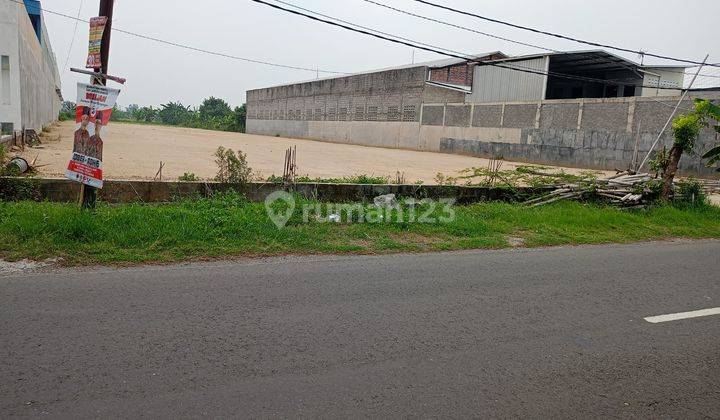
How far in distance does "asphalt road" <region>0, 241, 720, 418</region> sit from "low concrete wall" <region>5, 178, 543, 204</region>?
3529 millimetres

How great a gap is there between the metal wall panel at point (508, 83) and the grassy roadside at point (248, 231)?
2168cm

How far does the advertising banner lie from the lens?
6.97 meters

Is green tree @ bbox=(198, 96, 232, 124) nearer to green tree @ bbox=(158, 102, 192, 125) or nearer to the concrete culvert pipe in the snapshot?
green tree @ bbox=(158, 102, 192, 125)

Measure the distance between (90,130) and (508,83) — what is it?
98.5 feet

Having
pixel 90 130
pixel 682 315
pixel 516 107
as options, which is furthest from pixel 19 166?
pixel 516 107

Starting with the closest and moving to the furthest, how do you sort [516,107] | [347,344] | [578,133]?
[347,344], [578,133], [516,107]

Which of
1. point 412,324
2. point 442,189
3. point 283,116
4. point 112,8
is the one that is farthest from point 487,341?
point 283,116

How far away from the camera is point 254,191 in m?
9.85

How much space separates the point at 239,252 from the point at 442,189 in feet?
19.1

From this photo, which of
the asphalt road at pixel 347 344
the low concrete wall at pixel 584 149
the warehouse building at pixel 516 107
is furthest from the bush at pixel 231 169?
the low concrete wall at pixel 584 149

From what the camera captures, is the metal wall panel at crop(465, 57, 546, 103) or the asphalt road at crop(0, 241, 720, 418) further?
the metal wall panel at crop(465, 57, 546, 103)

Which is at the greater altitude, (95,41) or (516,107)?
(516,107)

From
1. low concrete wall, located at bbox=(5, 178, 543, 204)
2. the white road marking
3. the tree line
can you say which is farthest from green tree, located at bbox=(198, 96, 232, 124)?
the white road marking

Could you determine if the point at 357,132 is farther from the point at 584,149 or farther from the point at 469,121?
the point at 584,149
